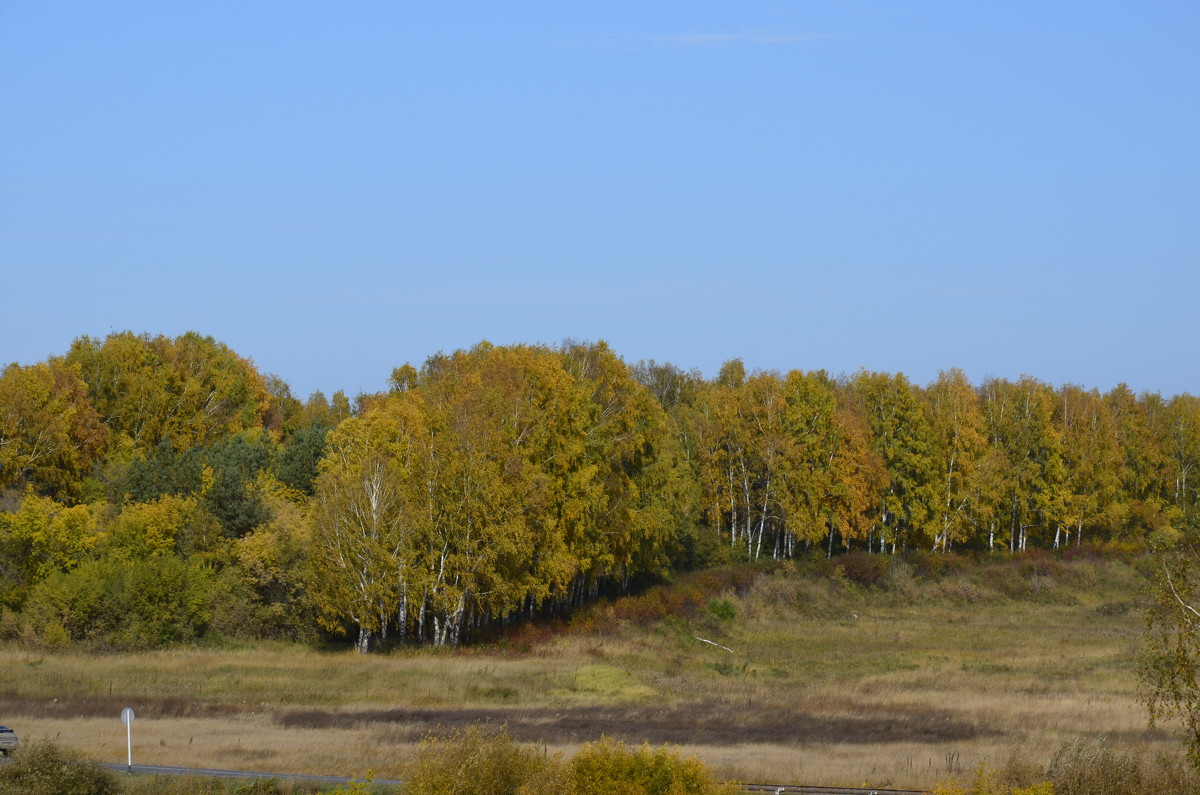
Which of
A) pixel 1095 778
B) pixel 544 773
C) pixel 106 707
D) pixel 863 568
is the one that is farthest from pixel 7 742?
pixel 863 568

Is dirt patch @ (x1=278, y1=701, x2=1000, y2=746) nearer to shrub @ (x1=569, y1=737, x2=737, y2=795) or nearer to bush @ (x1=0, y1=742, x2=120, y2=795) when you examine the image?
bush @ (x1=0, y1=742, x2=120, y2=795)

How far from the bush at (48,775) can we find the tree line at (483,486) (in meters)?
22.7

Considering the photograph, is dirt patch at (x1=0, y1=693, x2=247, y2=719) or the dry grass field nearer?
the dry grass field

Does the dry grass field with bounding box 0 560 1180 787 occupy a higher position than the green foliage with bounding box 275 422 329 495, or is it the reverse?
the green foliage with bounding box 275 422 329 495

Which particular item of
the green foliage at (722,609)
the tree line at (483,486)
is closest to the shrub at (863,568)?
the tree line at (483,486)

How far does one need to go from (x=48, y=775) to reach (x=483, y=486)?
3416 centimetres

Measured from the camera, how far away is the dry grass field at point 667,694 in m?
35.6

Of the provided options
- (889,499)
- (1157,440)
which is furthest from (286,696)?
(1157,440)

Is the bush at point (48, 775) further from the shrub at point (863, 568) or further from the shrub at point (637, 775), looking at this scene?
the shrub at point (863, 568)

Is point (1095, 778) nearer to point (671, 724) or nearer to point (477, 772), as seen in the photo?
point (477, 772)

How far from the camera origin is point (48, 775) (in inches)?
1019

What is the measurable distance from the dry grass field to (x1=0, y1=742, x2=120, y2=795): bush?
5643mm

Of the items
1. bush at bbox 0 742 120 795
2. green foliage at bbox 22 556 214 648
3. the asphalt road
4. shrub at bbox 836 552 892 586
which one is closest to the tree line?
green foliage at bbox 22 556 214 648

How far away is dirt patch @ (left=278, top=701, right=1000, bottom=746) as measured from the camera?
128ft
